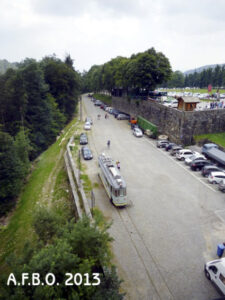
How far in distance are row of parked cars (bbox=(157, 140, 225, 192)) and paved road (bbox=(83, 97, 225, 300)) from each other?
35.6 inches

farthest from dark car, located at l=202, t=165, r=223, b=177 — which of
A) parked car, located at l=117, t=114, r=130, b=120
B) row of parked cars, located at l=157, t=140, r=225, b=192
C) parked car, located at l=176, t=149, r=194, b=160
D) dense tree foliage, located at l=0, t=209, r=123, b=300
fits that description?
parked car, located at l=117, t=114, r=130, b=120

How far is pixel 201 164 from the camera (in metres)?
29.9

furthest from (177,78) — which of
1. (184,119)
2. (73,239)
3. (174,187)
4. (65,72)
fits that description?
(73,239)

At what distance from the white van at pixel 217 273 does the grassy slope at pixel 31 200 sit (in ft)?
49.3

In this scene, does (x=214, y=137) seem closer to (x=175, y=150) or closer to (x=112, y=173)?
(x=175, y=150)

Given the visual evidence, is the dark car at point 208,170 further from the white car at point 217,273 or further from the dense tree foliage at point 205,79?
the dense tree foliage at point 205,79

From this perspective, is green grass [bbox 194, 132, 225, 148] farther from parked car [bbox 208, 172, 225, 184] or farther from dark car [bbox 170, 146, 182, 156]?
parked car [bbox 208, 172, 225, 184]

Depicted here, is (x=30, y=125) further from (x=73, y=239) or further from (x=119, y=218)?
(x=73, y=239)

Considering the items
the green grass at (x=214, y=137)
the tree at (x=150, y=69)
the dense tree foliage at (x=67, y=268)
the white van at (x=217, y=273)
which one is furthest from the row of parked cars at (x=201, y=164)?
the tree at (x=150, y=69)

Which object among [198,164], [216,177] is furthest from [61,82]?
[216,177]

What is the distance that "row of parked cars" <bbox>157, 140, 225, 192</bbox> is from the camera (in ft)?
85.0

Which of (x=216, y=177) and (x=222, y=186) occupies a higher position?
(x=216, y=177)

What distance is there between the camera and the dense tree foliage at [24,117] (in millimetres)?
30062

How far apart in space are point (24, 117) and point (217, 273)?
4378cm
